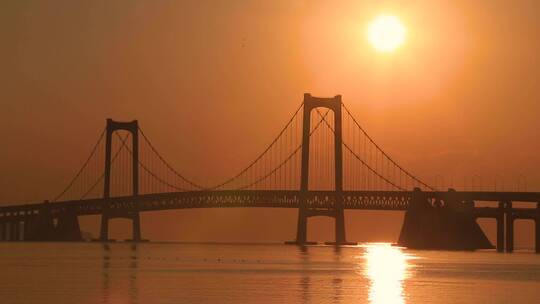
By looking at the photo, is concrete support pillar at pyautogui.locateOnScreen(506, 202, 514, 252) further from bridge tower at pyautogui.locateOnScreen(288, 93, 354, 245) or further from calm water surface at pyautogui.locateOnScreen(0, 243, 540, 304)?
calm water surface at pyautogui.locateOnScreen(0, 243, 540, 304)

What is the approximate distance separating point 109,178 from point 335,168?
2979 centimetres

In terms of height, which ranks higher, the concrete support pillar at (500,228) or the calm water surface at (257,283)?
the concrete support pillar at (500,228)

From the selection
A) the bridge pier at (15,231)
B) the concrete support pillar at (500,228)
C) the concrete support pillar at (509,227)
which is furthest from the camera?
the bridge pier at (15,231)

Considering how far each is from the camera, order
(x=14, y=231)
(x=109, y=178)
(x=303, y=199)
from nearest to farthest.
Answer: (x=303, y=199) → (x=109, y=178) → (x=14, y=231)

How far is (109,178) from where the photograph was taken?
130 meters

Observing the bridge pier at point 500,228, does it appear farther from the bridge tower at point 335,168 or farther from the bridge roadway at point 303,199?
the bridge tower at point 335,168

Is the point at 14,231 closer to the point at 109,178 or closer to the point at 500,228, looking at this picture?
the point at 109,178

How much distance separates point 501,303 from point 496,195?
234 feet

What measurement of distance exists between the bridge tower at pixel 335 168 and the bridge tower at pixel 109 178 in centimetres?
2205

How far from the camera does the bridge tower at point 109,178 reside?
127438mm

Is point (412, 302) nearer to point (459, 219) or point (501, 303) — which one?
point (501, 303)

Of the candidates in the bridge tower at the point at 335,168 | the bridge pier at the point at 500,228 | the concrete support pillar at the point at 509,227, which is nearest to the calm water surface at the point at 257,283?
the bridge tower at the point at 335,168

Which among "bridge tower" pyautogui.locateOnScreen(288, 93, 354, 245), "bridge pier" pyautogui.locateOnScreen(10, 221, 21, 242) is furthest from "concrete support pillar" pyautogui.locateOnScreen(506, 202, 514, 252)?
"bridge pier" pyautogui.locateOnScreen(10, 221, 21, 242)

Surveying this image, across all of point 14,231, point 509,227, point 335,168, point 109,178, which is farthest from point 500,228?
point 14,231
